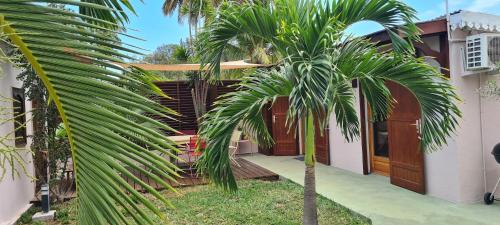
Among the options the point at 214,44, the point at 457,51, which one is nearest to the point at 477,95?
the point at 457,51

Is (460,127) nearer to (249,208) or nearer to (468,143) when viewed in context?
(468,143)

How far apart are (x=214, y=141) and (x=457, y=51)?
3.73 m

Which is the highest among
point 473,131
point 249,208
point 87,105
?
point 87,105

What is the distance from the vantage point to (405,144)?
609cm

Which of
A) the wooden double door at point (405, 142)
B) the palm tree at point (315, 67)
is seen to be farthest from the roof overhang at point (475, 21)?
the palm tree at point (315, 67)

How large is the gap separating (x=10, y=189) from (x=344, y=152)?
6192 millimetres

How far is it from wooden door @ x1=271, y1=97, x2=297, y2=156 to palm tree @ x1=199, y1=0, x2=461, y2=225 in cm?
684

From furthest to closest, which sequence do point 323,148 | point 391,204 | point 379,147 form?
point 323,148
point 379,147
point 391,204

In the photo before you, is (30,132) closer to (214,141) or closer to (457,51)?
(214,141)

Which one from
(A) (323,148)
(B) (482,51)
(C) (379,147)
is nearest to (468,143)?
(B) (482,51)

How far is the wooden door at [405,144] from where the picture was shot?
229 inches

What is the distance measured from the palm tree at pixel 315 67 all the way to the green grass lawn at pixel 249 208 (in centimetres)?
Result: 109

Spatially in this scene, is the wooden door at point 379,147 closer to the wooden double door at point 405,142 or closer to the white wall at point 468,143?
the wooden double door at point 405,142

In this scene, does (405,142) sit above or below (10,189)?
above
